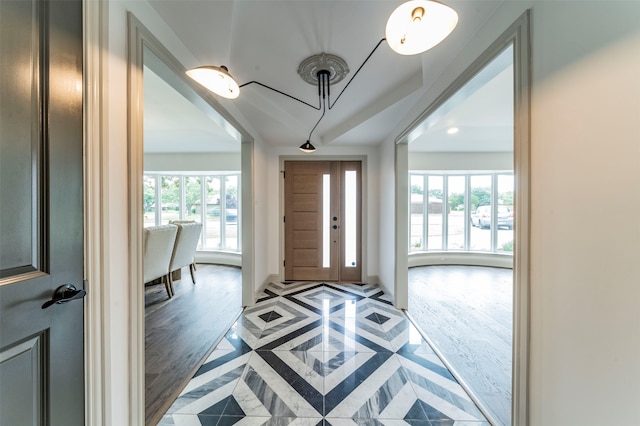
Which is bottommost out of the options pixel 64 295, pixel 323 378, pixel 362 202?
pixel 323 378

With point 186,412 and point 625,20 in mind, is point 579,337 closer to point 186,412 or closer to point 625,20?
point 625,20

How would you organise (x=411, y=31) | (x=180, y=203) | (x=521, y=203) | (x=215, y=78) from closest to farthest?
(x=411, y=31) < (x=521, y=203) < (x=215, y=78) < (x=180, y=203)

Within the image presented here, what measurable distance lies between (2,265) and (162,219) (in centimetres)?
550

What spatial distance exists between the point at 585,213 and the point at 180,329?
10.3 feet

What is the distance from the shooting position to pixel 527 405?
107 cm

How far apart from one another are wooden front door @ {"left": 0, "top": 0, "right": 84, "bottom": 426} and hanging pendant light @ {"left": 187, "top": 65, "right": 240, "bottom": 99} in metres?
0.42

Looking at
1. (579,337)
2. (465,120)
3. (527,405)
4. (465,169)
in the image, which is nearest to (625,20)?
(579,337)

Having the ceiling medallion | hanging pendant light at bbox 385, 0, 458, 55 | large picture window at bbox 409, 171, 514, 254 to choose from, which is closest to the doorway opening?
the ceiling medallion

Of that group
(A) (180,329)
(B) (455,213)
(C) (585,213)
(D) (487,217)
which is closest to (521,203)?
(C) (585,213)

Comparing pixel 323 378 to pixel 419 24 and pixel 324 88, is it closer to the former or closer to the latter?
pixel 419 24

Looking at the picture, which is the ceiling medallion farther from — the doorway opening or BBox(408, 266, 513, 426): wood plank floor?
BBox(408, 266, 513, 426): wood plank floor

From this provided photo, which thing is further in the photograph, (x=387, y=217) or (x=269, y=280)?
(x=269, y=280)

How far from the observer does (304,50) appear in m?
1.63

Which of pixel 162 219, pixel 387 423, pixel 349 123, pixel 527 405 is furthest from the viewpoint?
pixel 162 219
